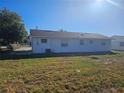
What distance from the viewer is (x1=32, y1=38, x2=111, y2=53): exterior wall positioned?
2155 cm

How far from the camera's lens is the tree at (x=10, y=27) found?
24531 millimetres

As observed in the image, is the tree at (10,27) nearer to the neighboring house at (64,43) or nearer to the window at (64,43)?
the neighboring house at (64,43)

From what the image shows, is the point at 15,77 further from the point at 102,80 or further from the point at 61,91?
the point at 102,80

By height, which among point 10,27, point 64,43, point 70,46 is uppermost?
point 10,27

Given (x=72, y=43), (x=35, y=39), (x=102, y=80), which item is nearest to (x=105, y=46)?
(x=72, y=43)

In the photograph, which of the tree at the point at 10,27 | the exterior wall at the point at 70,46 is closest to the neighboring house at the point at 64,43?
the exterior wall at the point at 70,46

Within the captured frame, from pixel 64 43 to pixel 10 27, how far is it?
9029 millimetres

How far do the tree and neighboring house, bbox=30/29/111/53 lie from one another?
3609 millimetres

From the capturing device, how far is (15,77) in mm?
7582

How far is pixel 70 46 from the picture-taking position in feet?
77.4

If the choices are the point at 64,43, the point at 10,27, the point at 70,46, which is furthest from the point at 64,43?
the point at 10,27

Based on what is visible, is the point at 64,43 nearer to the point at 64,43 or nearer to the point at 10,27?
the point at 64,43

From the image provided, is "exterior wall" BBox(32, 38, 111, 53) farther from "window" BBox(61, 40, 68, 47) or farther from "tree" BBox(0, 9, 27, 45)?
"tree" BBox(0, 9, 27, 45)

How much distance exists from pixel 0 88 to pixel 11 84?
56 centimetres
